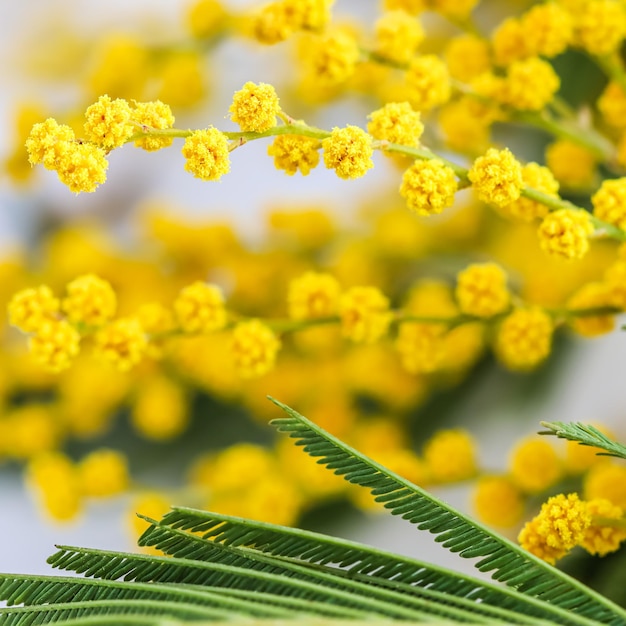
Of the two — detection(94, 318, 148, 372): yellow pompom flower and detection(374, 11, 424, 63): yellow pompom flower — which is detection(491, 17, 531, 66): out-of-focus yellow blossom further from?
detection(94, 318, 148, 372): yellow pompom flower

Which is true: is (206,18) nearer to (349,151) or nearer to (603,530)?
(349,151)

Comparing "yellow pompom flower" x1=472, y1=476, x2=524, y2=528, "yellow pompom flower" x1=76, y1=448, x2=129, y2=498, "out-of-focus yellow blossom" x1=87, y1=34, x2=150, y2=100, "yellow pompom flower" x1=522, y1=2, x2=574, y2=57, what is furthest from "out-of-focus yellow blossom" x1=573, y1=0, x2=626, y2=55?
"yellow pompom flower" x1=76, y1=448, x2=129, y2=498

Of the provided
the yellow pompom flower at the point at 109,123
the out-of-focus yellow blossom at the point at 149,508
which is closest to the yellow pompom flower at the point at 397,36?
the yellow pompom flower at the point at 109,123

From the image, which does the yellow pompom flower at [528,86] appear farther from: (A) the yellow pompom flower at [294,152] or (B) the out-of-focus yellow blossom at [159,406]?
(B) the out-of-focus yellow blossom at [159,406]

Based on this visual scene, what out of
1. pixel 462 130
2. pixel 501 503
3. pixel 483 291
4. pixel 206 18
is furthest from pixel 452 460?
pixel 206 18

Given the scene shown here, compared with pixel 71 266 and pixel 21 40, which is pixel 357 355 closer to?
pixel 71 266

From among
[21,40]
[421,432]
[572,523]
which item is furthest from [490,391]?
[21,40]
